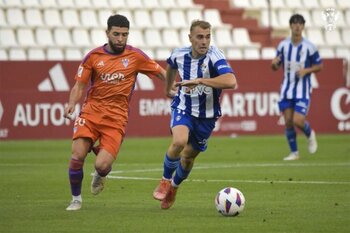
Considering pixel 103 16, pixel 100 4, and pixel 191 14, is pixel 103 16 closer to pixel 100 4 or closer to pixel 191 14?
pixel 100 4

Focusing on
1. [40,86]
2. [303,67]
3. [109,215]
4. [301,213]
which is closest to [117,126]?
[109,215]

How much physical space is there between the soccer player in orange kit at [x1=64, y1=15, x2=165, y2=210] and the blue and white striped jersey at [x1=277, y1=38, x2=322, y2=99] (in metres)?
7.97

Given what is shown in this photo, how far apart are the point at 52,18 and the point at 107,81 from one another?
1773 cm

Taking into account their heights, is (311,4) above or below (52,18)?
below

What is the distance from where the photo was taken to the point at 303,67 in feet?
65.5

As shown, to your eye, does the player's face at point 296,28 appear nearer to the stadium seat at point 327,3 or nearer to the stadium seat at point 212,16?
the stadium seat at point 212,16

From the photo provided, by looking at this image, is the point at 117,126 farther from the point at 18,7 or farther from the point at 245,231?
the point at 18,7

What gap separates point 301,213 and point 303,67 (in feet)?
29.8

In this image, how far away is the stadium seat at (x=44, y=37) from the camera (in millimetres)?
28609

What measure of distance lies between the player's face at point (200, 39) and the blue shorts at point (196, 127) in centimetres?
78

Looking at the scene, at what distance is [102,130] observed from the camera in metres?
11.9

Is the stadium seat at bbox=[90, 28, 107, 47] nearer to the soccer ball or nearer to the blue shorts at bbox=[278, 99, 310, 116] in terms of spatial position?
the blue shorts at bbox=[278, 99, 310, 116]

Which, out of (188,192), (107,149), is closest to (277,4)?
(188,192)

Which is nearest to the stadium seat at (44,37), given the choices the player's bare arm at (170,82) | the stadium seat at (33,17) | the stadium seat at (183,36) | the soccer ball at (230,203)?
the stadium seat at (33,17)
